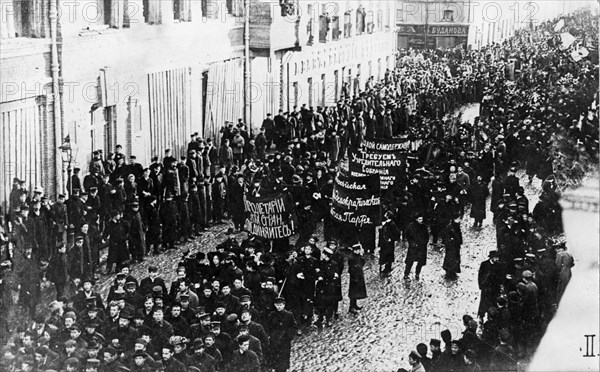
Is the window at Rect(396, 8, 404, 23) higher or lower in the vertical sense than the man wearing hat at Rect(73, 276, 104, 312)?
higher

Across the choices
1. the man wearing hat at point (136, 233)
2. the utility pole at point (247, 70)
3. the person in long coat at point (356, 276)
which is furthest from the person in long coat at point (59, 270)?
the utility pole at point (247, 70)

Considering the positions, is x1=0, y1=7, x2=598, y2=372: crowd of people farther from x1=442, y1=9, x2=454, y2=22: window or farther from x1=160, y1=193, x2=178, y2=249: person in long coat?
x1=442, y1=9, x2=454, y2=22: window

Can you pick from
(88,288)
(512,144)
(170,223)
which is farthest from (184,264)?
(512,144)

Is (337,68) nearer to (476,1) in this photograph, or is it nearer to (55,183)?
(476,1)

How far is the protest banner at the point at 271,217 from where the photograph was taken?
1691cm

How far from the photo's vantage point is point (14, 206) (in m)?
17.7

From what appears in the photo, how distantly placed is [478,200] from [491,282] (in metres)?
6.06

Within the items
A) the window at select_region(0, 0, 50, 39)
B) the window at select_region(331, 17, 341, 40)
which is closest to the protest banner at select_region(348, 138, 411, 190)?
the window at select_region(0, 0, 50, 39)

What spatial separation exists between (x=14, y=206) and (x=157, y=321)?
6832 mm

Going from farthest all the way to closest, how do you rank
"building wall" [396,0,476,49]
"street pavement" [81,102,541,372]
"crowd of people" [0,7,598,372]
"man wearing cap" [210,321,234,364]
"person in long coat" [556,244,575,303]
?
1. "building wall" [396,0,476,49]
2. "person in long coat" [556,244,575,303]
3. "street pavement" [81,102,541,372]
4. "man wearing cap" [210,321,234,364]
5. "crowd of people" [0,7,598,372]

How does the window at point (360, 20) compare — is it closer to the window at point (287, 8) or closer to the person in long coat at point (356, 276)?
the window at point (287, 8)

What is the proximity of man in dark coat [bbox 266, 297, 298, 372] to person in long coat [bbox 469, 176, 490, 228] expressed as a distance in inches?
339

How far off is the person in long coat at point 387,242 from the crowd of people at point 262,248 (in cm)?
3

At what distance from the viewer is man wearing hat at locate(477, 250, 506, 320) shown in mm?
14758
